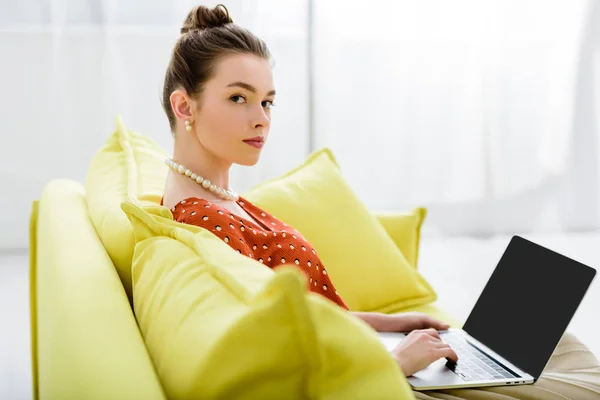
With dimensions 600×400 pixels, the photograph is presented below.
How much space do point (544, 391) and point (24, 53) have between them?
3.13 meters

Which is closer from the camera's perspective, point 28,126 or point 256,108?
point 256,108

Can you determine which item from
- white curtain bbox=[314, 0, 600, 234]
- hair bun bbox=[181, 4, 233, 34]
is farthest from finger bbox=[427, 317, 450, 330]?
white curtain bbox=[314, 0, 600, 234]

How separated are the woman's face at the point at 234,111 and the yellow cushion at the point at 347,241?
516mm

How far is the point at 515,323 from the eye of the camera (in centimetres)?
146

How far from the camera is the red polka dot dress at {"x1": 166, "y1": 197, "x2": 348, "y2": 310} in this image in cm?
134

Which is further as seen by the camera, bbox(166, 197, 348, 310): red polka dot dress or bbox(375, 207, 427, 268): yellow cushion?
bbox(375, 207, 427, 268): yellow cushion

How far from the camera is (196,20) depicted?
1.60 meters

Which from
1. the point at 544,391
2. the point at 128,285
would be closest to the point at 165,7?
the point at 128,285

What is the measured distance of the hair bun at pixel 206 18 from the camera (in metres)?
1.59

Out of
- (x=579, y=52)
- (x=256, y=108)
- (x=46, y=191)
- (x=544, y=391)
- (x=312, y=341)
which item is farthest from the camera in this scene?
(x=579, y=52)

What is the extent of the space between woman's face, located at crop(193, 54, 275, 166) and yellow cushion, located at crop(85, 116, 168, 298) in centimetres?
19

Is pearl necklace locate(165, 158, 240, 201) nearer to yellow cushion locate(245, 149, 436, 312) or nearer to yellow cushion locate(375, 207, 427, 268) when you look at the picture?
yellow cushion locate(245, 149, 436, 312)

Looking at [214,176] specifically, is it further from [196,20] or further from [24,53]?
[24,53]

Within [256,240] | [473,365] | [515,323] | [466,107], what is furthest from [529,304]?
[466,107]
